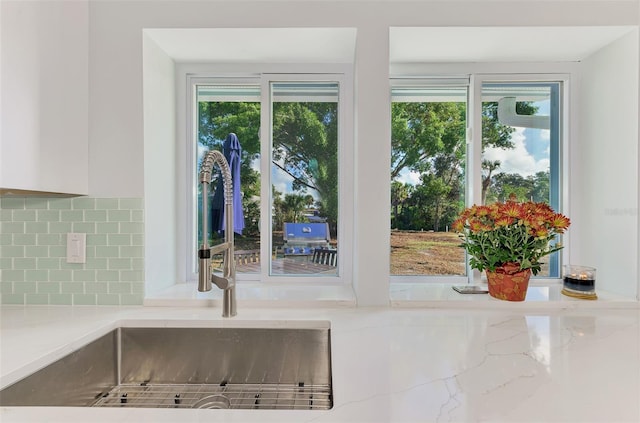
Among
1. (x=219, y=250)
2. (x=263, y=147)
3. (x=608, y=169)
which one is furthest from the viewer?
(x=263, y=147)

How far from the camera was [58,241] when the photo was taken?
4.40 ft

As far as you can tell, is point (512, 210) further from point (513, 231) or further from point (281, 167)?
point (281, 167)

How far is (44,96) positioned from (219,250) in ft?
2.57

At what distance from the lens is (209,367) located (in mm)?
1172

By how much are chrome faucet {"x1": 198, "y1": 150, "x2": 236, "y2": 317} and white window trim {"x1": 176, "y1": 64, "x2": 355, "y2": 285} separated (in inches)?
16.8

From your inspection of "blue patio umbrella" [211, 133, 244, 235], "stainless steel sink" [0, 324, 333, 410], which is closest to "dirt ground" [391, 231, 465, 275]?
"stainless steel sink" [0, 324, 333, 410]

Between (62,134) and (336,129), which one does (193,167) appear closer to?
(62,134)

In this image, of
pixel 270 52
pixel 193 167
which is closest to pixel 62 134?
pixel 193 167

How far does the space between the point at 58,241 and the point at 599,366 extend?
1.86 meters

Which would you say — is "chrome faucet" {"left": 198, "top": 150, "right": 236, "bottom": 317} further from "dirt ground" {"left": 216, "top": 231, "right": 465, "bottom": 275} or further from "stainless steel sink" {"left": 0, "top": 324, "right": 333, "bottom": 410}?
"dirt ground" {"left": 216, "top": 231, "right": 465, "bottom": 275}

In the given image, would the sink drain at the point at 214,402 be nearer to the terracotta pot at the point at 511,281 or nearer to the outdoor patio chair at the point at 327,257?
the outdoor patio chair at the point at 327,257

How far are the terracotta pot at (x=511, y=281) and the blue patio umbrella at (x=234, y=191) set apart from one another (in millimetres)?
1198

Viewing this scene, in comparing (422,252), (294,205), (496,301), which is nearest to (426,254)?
(422,252)

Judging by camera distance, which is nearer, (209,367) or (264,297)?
(209,367)
